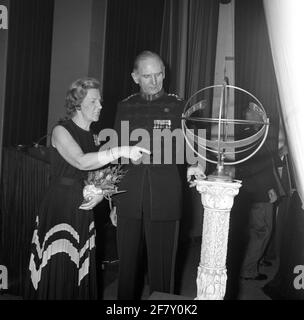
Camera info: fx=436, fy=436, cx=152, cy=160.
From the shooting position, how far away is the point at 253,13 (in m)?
4.82

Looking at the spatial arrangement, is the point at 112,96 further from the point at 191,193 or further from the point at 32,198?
the point at 32,198

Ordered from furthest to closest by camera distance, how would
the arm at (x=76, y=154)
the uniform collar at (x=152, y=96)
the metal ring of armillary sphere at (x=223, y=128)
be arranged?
the uniform collar at (x=152, y=96), the arm at (x=76, y=154), the metal ring of armillary sphere at (x=223, y=128)

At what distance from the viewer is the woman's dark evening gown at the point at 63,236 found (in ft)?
7.66

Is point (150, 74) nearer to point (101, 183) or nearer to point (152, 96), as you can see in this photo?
point (152, 96)

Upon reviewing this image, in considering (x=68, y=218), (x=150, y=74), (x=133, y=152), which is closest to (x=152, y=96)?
(x=150, y=74)

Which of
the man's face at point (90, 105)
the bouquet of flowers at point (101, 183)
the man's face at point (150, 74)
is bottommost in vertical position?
the bouquet of flowers at point (101, 183)

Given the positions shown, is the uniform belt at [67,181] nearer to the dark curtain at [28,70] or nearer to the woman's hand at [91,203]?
the woman's hand at [91,203]

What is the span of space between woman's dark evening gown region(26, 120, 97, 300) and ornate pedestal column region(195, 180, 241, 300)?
791 millimetres

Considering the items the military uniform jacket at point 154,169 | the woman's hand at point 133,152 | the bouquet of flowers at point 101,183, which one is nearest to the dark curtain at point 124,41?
the military uniform jacket at point 154,169

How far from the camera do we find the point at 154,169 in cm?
241

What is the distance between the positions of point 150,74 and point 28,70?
6.87ft

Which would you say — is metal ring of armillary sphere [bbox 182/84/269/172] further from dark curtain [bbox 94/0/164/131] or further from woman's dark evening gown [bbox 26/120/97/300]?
dark curtain [bbox 94/0/164/131]

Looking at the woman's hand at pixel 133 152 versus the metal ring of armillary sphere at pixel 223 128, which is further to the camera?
the woman's hand at pixel 133 152

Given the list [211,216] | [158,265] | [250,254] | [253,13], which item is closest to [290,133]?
[211,216]
